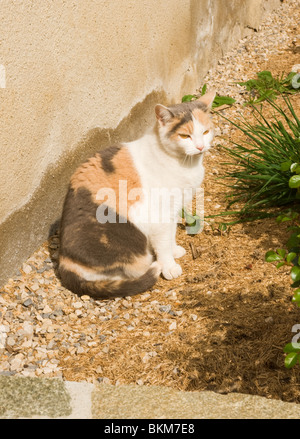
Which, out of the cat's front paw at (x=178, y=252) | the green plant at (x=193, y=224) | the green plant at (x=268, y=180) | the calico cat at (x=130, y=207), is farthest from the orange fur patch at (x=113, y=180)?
the green plant at (x=268, y=180)

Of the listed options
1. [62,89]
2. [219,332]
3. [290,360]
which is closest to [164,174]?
[62,89]

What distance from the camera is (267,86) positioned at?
4.81 m

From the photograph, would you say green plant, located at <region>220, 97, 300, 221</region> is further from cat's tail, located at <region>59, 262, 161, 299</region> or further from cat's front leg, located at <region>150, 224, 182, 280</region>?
cat's tail, located at <region>59, 262, 161, 299</region>

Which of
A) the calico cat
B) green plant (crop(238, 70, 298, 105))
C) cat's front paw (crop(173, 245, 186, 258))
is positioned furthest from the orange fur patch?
green plant (crop(238, 70, 298, 105))

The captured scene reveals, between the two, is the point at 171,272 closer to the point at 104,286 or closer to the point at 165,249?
the point at 165,249

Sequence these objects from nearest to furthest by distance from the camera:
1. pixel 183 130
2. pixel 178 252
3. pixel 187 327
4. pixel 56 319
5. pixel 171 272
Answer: pixel 187 327 < pixel 56 319 < pixel 183 130 < pixel 171 272 < pixel 178 252

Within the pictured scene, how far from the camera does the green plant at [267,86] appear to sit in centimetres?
467

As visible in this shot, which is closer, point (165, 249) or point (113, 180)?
point (113, 180)

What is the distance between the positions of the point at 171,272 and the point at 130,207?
0.49 metres

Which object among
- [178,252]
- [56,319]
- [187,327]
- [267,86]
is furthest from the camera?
[267,86]

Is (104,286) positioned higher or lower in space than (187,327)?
higher

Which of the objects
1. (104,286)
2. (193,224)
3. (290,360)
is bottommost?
(290,360)

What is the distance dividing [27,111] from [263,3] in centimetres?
512
